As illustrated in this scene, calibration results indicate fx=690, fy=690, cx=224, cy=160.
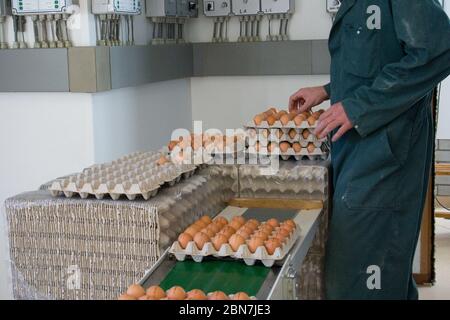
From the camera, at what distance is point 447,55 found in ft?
7.49

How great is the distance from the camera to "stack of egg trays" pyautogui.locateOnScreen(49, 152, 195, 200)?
1.94 meters

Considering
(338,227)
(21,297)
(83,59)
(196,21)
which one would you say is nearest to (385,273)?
(338,227)

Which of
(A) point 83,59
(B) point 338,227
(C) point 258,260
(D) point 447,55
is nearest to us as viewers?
(C) point 258,260

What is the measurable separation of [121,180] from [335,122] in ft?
2.58

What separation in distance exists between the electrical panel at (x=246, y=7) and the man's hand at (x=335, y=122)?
93.6 inches

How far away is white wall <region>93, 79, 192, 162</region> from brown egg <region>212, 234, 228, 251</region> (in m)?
2.02

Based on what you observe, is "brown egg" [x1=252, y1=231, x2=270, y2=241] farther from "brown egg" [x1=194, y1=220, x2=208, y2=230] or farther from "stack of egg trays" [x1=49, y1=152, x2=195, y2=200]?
"stack of egg trays" [x1=49, y1=152, x2=195, y2=200]

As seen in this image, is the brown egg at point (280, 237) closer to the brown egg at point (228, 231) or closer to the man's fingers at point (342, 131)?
the brown egg at point (228, 231)

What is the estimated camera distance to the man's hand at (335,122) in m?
2.35

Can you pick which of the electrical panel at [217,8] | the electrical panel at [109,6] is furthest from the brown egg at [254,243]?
the electrical panel at [217,8]
